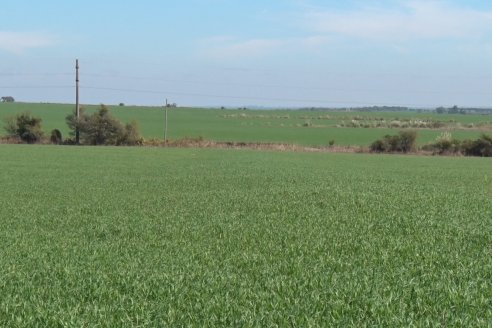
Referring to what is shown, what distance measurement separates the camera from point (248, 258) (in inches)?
448

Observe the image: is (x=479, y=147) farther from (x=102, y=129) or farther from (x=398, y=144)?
(x=102, y=129)

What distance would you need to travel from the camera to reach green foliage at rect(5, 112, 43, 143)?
74.9 meters

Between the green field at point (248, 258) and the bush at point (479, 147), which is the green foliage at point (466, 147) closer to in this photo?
the bush at point (479, 147)

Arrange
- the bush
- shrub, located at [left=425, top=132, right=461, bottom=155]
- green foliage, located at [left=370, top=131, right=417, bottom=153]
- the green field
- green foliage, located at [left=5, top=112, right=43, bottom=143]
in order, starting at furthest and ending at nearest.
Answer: green foliage, located at [left=370, top=131, right=417, bottom=153], green foliage, located at [left=5, top=112, right=43, bottom=143], shrub, located at [left=425, top=132, right=461, bottom=155], the bush, the green field

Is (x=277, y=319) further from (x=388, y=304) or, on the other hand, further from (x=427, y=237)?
(x=427, y=237)

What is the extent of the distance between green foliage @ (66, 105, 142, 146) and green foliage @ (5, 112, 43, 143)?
160 inches

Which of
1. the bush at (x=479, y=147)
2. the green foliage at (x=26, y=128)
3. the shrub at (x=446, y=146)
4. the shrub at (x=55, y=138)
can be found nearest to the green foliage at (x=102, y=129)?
the shrub at (x=55, y=138)

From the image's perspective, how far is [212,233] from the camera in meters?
14.6

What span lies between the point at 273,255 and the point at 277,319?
4.41m

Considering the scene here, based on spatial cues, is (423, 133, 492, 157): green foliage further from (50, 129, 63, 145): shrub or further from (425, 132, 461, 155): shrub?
(50, 129, 63, 145): shrub

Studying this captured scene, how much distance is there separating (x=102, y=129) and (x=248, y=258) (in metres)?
65.5

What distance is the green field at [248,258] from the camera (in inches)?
306

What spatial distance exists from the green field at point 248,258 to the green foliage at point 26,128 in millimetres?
54024

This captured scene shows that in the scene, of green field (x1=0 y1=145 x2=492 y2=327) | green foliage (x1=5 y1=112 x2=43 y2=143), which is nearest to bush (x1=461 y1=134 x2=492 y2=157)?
green foliage (x1=5 y1=112 x2=43 y2=143)
